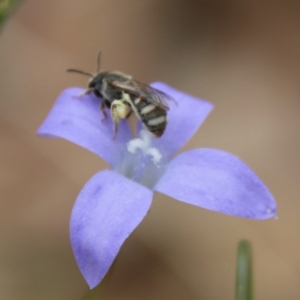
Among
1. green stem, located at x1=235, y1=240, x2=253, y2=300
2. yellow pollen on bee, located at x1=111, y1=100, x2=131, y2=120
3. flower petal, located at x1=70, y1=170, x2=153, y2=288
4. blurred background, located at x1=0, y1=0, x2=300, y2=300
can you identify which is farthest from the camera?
blurred background, located at x1=0, y1=0, x2=300, y2=300

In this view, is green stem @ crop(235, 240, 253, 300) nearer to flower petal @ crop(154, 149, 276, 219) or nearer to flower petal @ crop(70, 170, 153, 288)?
flower petal @ crop(154, 149, 276, 219)

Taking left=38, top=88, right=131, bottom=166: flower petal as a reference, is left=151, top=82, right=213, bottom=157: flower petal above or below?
above

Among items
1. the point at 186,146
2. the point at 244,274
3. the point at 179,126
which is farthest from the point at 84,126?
the point at 186,146

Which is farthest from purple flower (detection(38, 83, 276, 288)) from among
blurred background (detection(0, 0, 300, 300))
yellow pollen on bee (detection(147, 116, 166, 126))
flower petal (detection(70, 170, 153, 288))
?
blurred background (detection(0, 0, 300, 300))

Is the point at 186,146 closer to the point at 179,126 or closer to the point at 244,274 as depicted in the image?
the point at 179,126

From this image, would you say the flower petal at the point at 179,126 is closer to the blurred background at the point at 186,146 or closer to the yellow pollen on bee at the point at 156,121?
the yellow pollen on bee at the point at 156,121

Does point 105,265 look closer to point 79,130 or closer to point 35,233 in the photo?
point 79,130

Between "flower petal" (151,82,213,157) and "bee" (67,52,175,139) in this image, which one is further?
"flower petal" (151,82,213,157)
